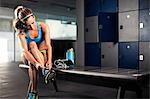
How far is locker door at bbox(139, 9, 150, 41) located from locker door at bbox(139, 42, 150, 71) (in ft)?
0.37

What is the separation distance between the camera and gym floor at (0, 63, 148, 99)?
3703mm

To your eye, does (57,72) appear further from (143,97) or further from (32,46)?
(143,97)

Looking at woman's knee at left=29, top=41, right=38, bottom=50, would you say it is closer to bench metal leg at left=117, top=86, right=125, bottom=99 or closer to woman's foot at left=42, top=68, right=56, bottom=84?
woman's foot at left=42, top=68, right=56, bottom=84

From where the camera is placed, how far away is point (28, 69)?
141 inches

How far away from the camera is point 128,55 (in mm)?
4301

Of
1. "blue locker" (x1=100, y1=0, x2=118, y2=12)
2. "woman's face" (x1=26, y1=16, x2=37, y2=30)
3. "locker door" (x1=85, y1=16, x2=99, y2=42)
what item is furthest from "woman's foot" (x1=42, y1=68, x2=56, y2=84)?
"blue locker" (x1=100, y1=0, x2=118, y2=12)

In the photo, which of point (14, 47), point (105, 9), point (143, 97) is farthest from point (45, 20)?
point (143, 97)

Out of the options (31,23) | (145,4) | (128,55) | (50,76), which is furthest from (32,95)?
(145,4)

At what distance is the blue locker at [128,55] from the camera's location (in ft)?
13.9

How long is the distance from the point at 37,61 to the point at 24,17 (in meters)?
0.70

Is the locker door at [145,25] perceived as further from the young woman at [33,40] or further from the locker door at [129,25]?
the young woman at [33,40]

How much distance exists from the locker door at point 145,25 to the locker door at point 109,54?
0.55 metres

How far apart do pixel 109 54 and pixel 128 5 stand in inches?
39.5

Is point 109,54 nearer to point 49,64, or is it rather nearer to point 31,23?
point 49,64
